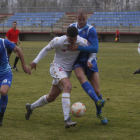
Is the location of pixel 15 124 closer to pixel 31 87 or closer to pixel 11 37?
pixel 31 87

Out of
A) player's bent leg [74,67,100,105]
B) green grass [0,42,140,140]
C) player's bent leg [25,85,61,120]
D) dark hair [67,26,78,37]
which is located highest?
dark hair [67,26,78,37]

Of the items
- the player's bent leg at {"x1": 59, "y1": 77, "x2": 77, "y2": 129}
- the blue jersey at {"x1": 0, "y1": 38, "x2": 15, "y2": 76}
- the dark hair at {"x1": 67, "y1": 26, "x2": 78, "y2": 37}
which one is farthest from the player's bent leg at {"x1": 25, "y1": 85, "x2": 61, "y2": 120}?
the dark hair at {"x1": 67, "y1": 26, "x2": 78, "y2": 37}

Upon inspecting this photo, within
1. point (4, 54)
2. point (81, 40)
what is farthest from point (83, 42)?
point (4, 54)

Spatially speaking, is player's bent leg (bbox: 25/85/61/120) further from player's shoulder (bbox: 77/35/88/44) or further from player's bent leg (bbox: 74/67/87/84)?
player's shoulder (bbox: 77/35/88/44)

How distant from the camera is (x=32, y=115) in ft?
17.6

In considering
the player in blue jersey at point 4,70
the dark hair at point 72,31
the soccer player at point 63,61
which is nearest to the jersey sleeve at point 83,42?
the soccer player at point 63,61

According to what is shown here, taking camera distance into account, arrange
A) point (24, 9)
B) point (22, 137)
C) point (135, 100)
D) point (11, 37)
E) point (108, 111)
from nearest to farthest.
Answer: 1. point (22, 137)
2. point (108, 111)
3. point (135, 100)
4. point (11, 37)
5. point (24, 9)

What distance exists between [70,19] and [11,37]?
1249 inches

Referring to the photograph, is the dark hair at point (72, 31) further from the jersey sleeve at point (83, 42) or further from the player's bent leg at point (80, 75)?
the player's bent leg at point (80, 75)

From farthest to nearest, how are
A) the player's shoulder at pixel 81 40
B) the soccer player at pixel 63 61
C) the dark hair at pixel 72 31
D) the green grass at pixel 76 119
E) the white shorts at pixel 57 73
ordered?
the player's shoulder at pixel 81 40
the white shorts at pixel 57 73
the soccer player at pixel 63 61
the dark hair at pixel 72 31
the green grass at pixel 76 119

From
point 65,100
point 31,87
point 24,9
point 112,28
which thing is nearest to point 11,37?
point 31,87

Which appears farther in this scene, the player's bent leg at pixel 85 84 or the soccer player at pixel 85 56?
the soccer player at pixel 85 56

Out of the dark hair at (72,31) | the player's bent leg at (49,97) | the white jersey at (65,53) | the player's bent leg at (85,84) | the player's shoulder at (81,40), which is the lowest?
the player's bent leg at (49,97)

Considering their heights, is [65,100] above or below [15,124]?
above
